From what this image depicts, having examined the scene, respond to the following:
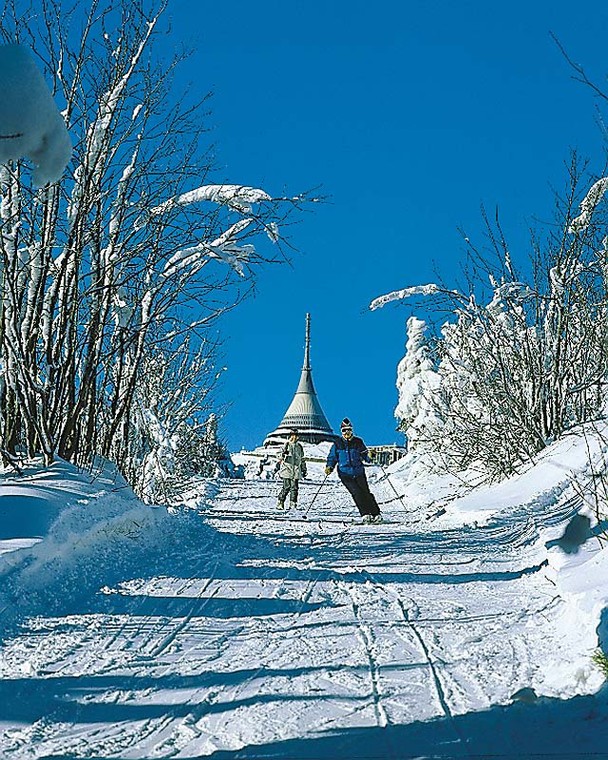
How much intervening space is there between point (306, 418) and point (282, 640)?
79482mm

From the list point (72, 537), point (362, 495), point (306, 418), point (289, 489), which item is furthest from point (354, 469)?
point (306, 418)

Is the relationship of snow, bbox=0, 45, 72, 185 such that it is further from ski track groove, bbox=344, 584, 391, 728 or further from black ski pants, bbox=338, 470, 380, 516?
black ski pants, bbox=338, 470, 380, 516

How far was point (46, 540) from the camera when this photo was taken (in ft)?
21.5

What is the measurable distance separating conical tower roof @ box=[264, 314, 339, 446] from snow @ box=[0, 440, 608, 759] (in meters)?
→ 71.2

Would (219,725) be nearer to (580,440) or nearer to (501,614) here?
(501,614)

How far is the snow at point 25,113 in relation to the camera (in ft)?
11.7

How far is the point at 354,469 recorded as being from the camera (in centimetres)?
1438

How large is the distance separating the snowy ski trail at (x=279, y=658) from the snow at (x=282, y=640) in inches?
0.5

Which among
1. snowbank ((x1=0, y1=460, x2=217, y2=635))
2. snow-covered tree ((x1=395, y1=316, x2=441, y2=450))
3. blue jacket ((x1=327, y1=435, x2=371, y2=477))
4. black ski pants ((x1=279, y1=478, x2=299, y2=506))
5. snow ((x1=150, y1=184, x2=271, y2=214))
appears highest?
snow-covered tree ((x1=395, y1=316, x2=441, y2=450))

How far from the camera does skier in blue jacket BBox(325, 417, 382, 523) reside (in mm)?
14133

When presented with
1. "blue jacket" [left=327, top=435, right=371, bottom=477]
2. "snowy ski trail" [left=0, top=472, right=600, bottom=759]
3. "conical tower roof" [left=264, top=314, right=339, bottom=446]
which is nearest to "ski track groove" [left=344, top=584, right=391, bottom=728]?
"snowy ski trail" [left=0, top=472, right=600, bottom=759]

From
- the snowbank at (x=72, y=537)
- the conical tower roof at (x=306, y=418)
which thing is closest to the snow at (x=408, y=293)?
the snowbank at (x=72, y=537)

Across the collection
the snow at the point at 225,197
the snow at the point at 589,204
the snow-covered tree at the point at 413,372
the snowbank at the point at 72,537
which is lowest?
the snowbank at the point at 72,537

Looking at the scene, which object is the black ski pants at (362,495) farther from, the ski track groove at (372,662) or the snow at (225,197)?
the ski track groove at (372,662)
